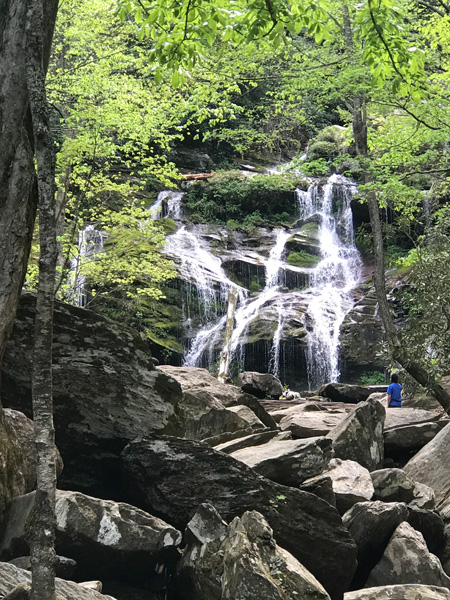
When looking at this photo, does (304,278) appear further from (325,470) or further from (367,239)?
(325,470)

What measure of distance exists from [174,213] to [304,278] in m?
9.09

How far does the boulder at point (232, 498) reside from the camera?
514cm

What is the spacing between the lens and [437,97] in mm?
12195

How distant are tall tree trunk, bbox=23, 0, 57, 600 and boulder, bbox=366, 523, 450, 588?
346cm

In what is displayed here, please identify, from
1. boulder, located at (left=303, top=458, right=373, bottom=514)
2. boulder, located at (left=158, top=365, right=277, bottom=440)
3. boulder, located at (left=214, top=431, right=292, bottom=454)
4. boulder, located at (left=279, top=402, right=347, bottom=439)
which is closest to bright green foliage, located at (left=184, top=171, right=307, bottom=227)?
boulder, located at (left=279, top=402, right=347, bottom=439)

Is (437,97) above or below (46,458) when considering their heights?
above

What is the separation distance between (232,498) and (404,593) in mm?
1719

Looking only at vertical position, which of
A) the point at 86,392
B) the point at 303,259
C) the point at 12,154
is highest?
the point at 303,259

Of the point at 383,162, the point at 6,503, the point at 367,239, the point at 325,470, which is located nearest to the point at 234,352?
the point at 367,239

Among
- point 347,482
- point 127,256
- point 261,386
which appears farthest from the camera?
point 261,386

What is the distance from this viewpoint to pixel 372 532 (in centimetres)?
550

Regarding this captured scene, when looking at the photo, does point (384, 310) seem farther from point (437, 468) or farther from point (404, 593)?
point (404, 593)

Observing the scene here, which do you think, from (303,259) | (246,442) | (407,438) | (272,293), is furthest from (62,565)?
(303,259)

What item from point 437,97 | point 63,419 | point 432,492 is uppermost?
point 437,97
